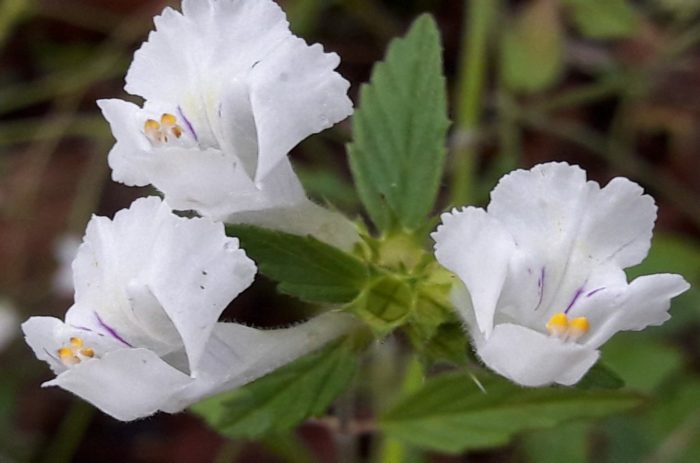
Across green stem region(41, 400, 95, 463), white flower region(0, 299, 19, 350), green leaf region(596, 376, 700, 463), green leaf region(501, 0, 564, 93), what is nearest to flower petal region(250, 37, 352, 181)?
green leaf region(596, 376, 700, 463)

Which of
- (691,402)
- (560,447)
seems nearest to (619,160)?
(691,402)

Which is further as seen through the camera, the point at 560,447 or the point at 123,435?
the point at 123,435

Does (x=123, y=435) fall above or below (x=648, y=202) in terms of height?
below

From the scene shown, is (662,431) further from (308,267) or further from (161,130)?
(161,130)

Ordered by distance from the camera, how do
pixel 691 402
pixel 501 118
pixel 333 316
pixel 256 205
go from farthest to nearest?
pixel 501 118, pixel 691 402, pixel 333 316, pixel 256 205

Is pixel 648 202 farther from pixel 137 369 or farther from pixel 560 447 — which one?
pixel 560 447

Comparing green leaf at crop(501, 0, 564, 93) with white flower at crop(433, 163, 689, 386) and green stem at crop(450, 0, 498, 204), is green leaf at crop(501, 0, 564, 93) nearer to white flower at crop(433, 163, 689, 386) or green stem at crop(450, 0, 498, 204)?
green stem at crop(450, 0, 498, 204)

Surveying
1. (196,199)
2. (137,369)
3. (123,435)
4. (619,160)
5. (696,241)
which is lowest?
(123,435)

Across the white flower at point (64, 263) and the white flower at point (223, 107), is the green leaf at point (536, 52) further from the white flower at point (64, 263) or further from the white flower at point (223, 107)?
the white flower at point (223, 107)
